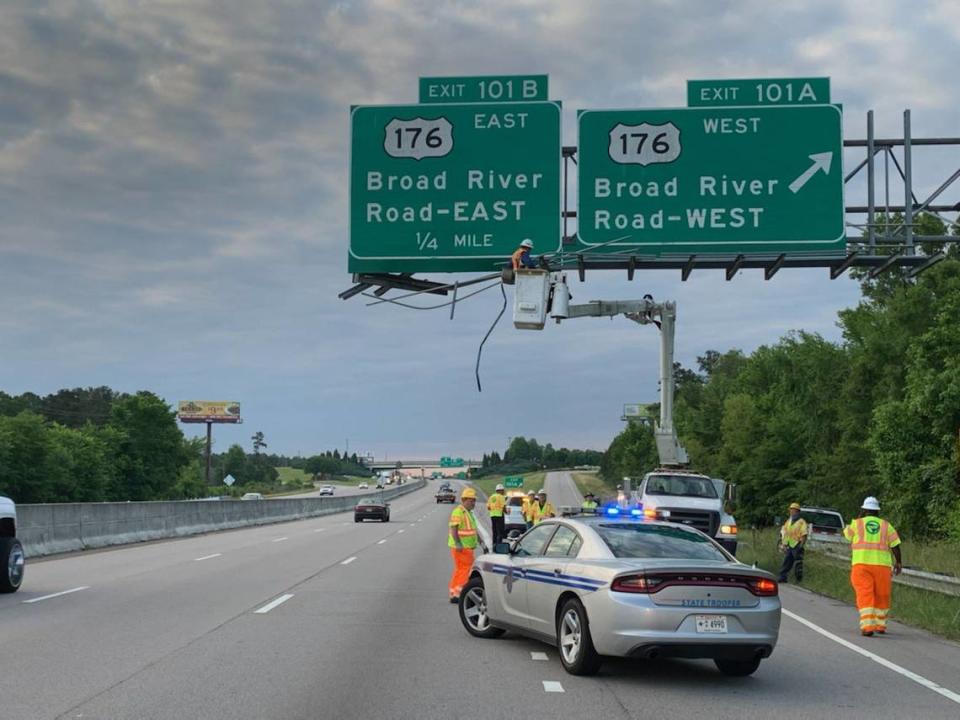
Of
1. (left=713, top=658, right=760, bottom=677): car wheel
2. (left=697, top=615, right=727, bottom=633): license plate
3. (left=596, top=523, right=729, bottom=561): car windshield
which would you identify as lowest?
(left=713, top=658, right=760, bottom=677): car wheel

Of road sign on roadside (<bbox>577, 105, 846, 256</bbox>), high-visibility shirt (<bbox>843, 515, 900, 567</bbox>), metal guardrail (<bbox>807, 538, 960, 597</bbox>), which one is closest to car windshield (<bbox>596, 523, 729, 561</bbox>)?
high-visibility shirt (<bbox>843, 515, 900, 567</bbox>)

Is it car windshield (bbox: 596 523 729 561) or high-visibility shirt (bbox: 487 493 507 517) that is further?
high-visibility shirt (bbox: 487 493 507 517)

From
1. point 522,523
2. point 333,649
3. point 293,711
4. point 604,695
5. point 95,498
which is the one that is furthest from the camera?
point 95,498

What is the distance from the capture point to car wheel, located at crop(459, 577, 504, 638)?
468 inches

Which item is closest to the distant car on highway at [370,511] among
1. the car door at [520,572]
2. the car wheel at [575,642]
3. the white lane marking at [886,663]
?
the white lane marking at [886,663]

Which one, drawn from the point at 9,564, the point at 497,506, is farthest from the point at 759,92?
the point at 9,564

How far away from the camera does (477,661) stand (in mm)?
10359

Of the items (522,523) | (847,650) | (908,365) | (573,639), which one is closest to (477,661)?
(573,639)

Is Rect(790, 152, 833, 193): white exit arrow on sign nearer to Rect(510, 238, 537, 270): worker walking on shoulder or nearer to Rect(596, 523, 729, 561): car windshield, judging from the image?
Rect(510, 238, 537, 270): worker walking on shoulder

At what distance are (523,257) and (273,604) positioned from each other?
255 inches

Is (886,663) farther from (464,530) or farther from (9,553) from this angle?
(9,553)

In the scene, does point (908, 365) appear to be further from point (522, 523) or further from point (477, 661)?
point (477, 661)

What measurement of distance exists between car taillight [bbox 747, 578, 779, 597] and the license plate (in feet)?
1.35

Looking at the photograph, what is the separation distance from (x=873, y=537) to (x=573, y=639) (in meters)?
5.30
